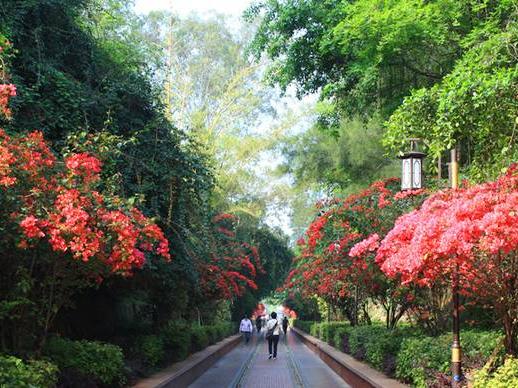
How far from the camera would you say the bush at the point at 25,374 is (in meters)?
6.86

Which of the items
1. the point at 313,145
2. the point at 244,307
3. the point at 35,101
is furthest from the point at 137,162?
the point at 244,307

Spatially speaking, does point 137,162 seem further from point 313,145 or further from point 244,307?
point 244,307

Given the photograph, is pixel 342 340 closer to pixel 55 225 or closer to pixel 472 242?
pixel 472 242

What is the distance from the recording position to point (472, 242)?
8211mm

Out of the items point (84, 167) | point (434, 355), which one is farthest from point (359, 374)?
point (84, 167)

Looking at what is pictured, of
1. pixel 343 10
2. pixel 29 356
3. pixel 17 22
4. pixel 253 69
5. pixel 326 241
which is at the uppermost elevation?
pixel 253 69

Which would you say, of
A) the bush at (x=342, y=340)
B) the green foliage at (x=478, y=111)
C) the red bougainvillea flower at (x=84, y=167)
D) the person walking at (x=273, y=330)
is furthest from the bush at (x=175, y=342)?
the green foliage at (x=478, y=111)

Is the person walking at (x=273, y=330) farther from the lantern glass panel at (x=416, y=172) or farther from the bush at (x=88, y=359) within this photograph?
the lantern glass panel at (x=416, y=172)

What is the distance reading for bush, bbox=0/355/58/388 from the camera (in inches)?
270

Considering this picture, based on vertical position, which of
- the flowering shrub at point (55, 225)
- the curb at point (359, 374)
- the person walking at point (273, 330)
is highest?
the flowering shrub at point (55, 225)

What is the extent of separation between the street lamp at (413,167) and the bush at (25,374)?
5.76m

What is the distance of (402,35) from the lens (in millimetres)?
12914

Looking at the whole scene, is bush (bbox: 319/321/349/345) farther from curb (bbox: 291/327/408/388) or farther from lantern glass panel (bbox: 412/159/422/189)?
lantern glass panel (bbox: 412/159/422/189)

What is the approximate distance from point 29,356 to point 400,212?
8.96 meters
